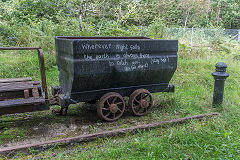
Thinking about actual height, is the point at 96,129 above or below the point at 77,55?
below

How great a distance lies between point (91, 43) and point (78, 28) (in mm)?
4425

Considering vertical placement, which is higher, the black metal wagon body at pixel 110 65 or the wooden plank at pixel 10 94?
the black metal wagon body at pixel 110 65

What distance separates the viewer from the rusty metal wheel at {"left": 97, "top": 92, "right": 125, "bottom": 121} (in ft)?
11.7

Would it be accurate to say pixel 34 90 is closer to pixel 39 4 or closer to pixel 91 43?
pixel 91 43

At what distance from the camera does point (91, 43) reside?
3246 mm

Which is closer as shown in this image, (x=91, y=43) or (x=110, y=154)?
(x=110, y=154)

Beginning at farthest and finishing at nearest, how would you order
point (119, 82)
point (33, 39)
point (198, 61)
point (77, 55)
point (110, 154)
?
point (198, 61) < point (33, 39) < point (119, 82) < point (77, 55) < point (110, 154)

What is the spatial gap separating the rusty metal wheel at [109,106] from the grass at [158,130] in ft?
0.50

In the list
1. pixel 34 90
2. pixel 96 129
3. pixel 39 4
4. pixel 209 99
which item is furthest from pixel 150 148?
pixel 39 4

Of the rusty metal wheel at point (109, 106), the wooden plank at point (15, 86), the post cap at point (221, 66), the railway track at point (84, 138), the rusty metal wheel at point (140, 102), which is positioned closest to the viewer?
the railway track at point (84, 138)

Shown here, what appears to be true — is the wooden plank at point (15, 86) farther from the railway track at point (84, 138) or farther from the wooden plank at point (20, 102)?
the railway track at point (84, 138)

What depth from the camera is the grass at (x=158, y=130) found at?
2.76m

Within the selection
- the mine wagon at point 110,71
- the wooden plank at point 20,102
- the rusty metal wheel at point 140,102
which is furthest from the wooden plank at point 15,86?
the rusty metal wheel at point 140,102

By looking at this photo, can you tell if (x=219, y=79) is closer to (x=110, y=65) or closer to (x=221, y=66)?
(x=221, y=66)
